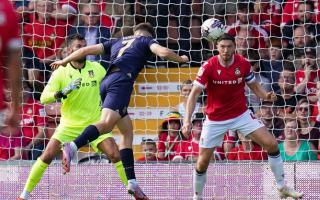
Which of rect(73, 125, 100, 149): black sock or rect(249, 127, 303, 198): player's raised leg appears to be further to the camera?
rect(249, 127, 303, 198): player's raised leg

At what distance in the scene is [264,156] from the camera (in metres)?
14.0

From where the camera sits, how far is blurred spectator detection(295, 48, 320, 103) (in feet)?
45.8

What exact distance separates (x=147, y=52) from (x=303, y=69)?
9.73 feet

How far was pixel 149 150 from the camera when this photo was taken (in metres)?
14.0

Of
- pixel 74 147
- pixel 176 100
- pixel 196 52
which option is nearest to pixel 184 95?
pixel 176 100

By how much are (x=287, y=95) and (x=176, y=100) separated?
1516mm

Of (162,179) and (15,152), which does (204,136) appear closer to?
(162,179)

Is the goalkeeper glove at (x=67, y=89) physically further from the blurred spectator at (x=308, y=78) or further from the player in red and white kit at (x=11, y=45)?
the player in red and white kit at (x=11, y=45)

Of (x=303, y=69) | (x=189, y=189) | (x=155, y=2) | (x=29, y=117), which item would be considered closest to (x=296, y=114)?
(x=303, y=69)

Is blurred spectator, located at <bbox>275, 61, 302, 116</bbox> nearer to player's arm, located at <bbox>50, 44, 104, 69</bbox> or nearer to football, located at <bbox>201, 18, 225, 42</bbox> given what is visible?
football, located at <bbox>201, 18, 225, 42</bbox>

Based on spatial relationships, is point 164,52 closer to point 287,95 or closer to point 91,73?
point 91,73

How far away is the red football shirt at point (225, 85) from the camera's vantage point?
1169 cm

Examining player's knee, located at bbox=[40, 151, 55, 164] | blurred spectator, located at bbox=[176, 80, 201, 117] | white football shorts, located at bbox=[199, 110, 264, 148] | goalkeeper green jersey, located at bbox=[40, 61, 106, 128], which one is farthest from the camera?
blurred spectator, located at bbox=[176, 80, 201, 117]

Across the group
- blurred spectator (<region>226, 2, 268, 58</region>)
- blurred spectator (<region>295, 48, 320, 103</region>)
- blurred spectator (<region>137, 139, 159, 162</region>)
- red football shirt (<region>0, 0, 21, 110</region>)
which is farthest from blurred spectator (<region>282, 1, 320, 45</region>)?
red football shirt (<region>0, 0, 21, 110</region>)
